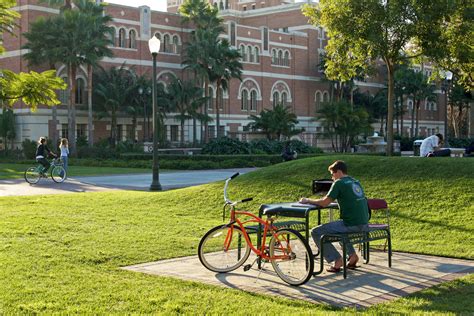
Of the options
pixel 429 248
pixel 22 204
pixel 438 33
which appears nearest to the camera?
pixel 429 248

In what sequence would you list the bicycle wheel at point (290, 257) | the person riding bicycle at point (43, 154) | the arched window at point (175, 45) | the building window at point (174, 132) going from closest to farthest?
the bicycle wheel at point (290, 257), the person riding bicycle at point (43, 154), the building window at point (174, 132), the arched window at point (175, 45)

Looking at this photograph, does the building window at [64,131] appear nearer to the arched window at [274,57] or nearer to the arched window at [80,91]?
the arched window at [80,91]

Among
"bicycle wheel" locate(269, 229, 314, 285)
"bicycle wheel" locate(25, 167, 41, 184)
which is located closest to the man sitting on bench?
"bicycle wheel" locate(269, 229, 314, 285)

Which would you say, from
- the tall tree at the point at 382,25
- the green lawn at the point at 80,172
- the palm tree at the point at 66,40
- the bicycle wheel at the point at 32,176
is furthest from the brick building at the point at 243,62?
the tall tree at the point at 382,25

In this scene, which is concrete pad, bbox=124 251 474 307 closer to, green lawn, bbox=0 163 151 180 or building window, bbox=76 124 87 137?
green lawn, bbox=0 163 151 180

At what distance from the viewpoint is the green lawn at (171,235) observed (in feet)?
22.7

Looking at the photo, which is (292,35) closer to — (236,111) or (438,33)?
(236,111)

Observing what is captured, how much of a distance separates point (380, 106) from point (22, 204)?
67.3 metres

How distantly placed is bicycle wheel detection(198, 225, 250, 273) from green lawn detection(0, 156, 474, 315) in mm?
703

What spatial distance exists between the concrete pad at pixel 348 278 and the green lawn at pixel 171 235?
0.26m

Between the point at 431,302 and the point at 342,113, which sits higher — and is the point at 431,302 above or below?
below

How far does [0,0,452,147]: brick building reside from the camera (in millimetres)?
53531

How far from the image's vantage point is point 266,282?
8.02 metres

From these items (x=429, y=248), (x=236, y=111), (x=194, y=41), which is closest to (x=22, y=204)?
(x=429, y=248)
